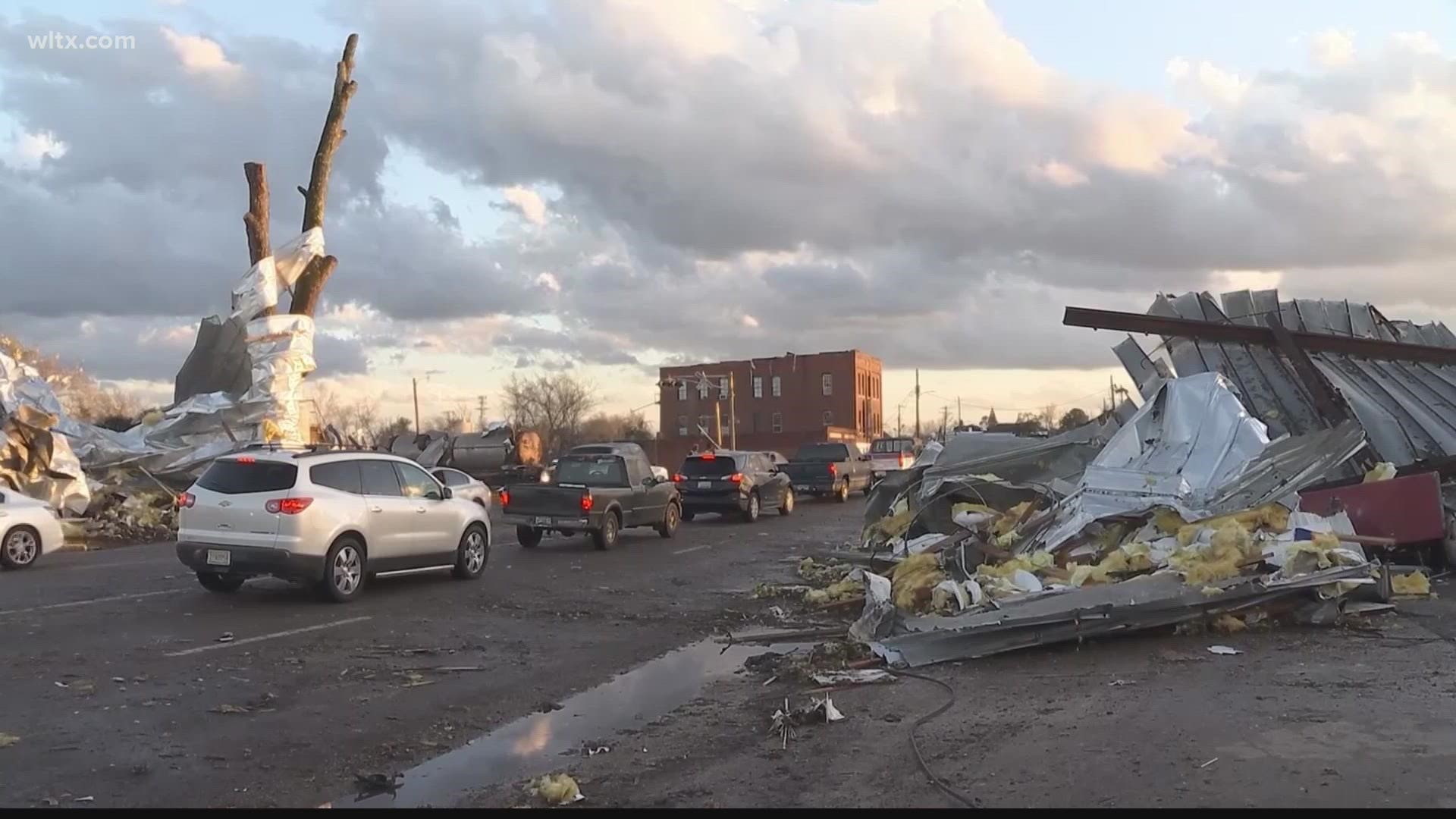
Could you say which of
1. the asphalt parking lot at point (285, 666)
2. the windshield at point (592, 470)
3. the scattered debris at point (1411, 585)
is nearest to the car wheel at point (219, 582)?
the asphalt parking lot at point (285, 666)

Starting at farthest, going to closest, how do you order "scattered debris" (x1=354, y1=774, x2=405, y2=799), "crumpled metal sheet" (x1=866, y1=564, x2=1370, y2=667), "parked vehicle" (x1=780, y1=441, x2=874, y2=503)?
1. "parked vehicle" (x1=780, y1=441, x2=874, y2=503)
2. "crumpled metal sheet" (x1=866, y1=564, x2=1370, y2=667)
3. "scattered debris" (x1=354, y1=774, x2=405, y2=799)

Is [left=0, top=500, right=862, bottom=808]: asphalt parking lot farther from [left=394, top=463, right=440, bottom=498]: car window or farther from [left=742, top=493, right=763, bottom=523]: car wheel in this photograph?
[left=742, top=493, right=763, bottom=523]: car wheel

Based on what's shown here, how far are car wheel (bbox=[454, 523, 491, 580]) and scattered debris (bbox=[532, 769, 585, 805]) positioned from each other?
30.4 ft

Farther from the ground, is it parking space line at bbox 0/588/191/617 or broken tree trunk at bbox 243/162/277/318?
broken tree trunk at bbox 243/162/277/318

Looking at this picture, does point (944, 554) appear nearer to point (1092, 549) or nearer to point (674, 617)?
point (1092, 549)

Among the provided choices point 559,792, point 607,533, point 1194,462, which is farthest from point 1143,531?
point 607,533

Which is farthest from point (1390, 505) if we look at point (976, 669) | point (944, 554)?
point (976, 669)

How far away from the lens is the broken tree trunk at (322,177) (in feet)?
95.2

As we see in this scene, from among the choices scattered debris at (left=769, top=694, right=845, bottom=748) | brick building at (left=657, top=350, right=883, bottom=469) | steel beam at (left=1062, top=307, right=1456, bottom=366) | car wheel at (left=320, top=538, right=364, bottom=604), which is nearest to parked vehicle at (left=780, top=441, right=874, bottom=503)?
steel beam at (left=1062, top=307, right=1456, bottom=366)

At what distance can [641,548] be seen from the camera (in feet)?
65.2

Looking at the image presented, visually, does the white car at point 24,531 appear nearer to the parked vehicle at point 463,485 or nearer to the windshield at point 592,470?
the windshield at point 592,470

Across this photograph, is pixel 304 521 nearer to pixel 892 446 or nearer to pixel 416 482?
pixel 416 482

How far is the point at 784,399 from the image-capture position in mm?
96188

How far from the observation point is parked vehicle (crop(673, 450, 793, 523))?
1033 inches
